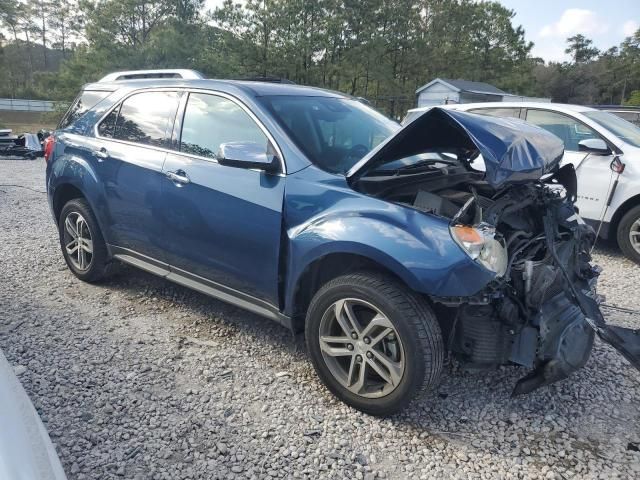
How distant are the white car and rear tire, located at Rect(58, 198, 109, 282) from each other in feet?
12.5

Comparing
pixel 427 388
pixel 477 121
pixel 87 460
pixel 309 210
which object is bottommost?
pixel 87 460

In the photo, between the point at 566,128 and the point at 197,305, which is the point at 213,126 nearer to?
the point at 197,305

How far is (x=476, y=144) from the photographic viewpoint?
2545 millimetres

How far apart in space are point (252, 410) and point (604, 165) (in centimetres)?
500

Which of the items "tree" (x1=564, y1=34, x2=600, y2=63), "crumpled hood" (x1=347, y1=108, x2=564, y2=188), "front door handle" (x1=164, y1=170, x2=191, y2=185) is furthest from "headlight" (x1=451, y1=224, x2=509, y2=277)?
"tree" (x1=564, y1=34, x2=600, y2=63)

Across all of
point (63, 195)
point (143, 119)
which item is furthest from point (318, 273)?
point (63, 195)

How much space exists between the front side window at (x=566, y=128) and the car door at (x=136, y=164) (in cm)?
464

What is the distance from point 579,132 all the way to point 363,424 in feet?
16.2

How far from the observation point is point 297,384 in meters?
3.01

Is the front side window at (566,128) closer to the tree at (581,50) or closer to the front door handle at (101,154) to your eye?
the front door handle at (101,154)

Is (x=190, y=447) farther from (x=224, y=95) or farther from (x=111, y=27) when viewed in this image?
Answer: (x=111, y=27)

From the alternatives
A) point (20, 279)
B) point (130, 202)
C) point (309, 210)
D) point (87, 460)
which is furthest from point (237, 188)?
point (20, 279)

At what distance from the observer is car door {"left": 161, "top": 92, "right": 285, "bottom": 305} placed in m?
2.99

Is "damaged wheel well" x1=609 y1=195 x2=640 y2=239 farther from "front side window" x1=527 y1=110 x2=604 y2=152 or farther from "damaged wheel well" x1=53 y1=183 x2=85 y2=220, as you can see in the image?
"damaged wheel well" x1=53 y1=183 x2=85 y2=220
